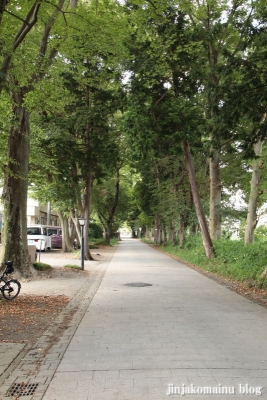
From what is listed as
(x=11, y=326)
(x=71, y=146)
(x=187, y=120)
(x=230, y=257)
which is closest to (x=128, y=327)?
(x=11, y=326)

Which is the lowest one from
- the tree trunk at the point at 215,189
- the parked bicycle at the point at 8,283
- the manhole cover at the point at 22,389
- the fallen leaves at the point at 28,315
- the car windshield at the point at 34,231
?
the manhole cover at the point at 22,389

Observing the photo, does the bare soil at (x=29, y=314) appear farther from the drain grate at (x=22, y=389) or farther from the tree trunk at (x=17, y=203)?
the drain grate at (x=22, y=389)

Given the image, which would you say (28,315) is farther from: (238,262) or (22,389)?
(238,262)

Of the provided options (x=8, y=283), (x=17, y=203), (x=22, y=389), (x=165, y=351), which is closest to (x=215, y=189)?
(x=17, y=203)

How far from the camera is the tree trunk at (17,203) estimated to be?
11961mm

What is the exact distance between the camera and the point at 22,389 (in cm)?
405

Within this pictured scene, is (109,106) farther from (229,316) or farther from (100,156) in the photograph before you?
(229,316)

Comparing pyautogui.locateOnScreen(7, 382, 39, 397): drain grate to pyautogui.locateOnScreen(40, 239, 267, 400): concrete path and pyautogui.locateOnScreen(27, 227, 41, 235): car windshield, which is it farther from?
pyautogui.locateOnScreen(27, 227, 41, 235): car windshield

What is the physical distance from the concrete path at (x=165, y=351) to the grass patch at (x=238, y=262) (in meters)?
2.70

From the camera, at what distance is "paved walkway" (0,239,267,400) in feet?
12.9

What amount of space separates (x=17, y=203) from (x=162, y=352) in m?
8.41

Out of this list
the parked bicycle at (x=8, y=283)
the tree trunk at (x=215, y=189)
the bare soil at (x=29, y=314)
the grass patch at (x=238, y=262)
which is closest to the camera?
the bare soil at (x=29, y=314)

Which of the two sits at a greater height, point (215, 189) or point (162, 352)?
point (215, 189)

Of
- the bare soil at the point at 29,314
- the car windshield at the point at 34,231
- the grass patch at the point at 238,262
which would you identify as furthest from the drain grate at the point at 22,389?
the car windshield at the point at 34,231
